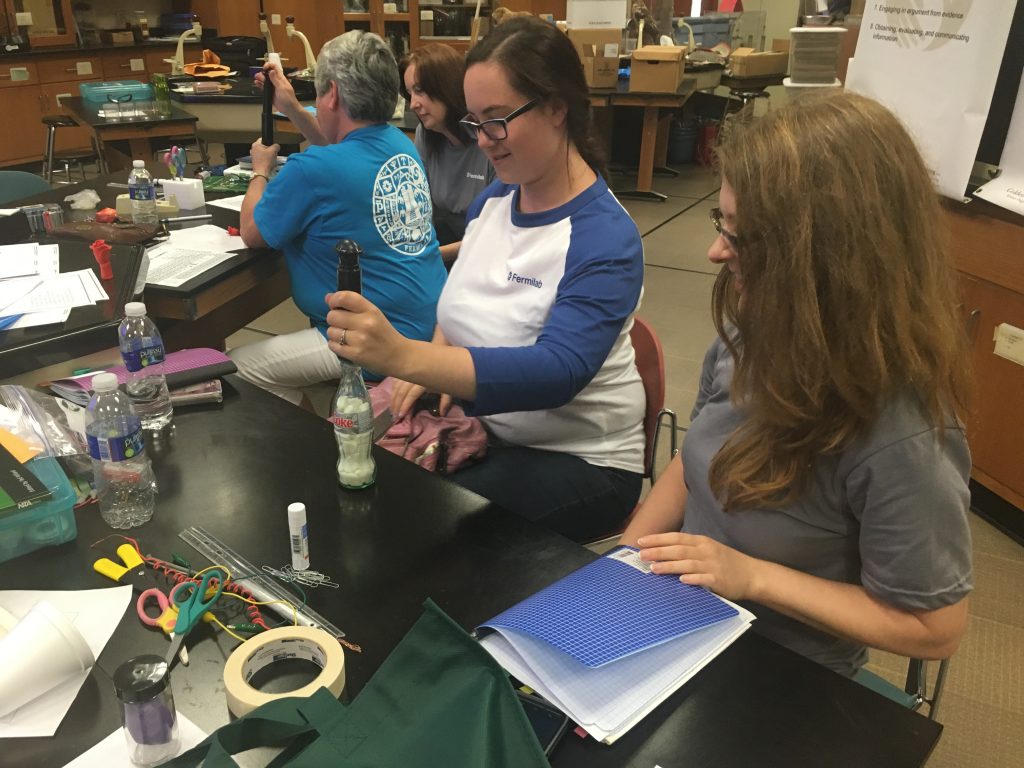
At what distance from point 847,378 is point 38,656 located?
95cm

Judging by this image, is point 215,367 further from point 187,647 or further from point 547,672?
point 547,672

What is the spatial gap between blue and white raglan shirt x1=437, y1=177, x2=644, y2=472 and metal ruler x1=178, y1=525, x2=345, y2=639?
0.47m

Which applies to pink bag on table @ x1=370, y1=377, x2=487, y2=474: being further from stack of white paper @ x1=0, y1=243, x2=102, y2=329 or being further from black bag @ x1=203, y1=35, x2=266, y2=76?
black bag @ x1=203, y1=35, x2=266, y2=76

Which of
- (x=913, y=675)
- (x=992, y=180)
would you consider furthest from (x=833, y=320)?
(x=992, y=180)

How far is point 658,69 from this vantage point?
18.7 ft

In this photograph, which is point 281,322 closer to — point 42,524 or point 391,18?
point 42,524

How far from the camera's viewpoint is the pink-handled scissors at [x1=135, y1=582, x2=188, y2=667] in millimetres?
984

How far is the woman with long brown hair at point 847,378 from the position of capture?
0.91 metres

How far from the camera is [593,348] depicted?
146cm

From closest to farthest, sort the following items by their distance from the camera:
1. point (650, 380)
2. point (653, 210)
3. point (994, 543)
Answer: point (650, 380), point (994, 543), point (653, 210)

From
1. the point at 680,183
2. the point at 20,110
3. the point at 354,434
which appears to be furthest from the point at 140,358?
the point at 20,110

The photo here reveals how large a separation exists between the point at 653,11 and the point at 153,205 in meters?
6.15

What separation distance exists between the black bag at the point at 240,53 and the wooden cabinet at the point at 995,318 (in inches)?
191

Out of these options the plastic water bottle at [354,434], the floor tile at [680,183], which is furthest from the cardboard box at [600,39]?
the plastic water bottle at [354,434]
